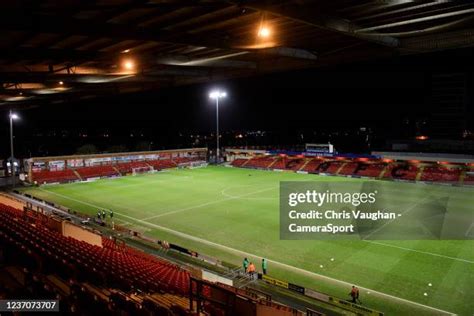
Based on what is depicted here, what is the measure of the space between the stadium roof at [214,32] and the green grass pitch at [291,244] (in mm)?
9982

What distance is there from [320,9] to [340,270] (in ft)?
41.0

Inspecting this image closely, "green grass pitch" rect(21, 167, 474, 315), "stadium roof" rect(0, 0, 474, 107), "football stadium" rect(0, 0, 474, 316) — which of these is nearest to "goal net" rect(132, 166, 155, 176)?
"football stadium" rect(0, 0, 474, 316)

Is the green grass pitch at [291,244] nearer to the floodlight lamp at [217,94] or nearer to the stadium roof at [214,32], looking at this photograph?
the stadium roof at [214,32]

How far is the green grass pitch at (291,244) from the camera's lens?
49.4ft

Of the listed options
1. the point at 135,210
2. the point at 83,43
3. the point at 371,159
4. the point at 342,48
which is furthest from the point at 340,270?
the point at 371,159

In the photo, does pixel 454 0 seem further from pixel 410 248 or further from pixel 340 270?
pixel 410 248

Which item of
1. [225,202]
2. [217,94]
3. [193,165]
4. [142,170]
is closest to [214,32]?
[225,202]

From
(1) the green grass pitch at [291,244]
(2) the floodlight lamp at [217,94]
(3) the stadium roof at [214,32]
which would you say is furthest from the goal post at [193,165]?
(3) the stadium roof at [214,32]

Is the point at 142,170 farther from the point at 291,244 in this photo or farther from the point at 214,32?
the point at 214,32

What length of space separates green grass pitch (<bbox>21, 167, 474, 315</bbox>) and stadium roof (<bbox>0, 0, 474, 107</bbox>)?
9982 millimetres

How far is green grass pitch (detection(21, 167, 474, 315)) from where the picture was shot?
593 inches

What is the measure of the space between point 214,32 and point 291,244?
45.9 ft

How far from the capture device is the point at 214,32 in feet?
38.7

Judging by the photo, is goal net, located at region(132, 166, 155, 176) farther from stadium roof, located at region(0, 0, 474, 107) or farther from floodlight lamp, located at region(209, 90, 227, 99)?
stadium roof, located at region(0, 0, 474, 107)
